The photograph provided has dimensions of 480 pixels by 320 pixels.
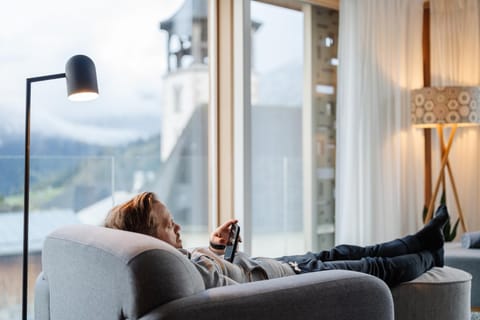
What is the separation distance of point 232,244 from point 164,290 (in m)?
0.75

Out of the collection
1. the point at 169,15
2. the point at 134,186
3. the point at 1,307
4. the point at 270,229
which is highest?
the point at 169,15

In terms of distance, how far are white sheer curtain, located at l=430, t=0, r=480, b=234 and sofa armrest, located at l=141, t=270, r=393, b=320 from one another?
135 inches

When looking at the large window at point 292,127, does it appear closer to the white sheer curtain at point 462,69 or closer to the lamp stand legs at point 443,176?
the lamp stand legs at point 443,176

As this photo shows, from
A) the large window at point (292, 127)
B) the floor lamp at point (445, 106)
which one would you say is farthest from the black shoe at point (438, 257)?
the floor lamp at point (445, 106)

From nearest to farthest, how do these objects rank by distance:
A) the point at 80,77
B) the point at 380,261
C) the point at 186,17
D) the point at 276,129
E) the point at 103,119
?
the point at 80,77 < the point at 380,261 < the point at 103,119 < the point at 186,17 < the point at 276,129

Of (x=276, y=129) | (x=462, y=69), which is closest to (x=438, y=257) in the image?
(x=276, y=129)

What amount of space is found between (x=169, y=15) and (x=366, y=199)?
2.01 m

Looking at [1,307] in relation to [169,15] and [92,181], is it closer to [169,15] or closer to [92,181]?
[92,181]

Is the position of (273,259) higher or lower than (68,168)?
lower

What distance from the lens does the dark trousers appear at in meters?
2.46

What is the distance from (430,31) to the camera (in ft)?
17.1

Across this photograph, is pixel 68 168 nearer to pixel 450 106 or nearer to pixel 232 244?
pixel 232 244

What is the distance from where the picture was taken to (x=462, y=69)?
5078 millimetres

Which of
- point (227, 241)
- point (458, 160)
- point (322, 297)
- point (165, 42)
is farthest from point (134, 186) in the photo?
point (458, 160)
